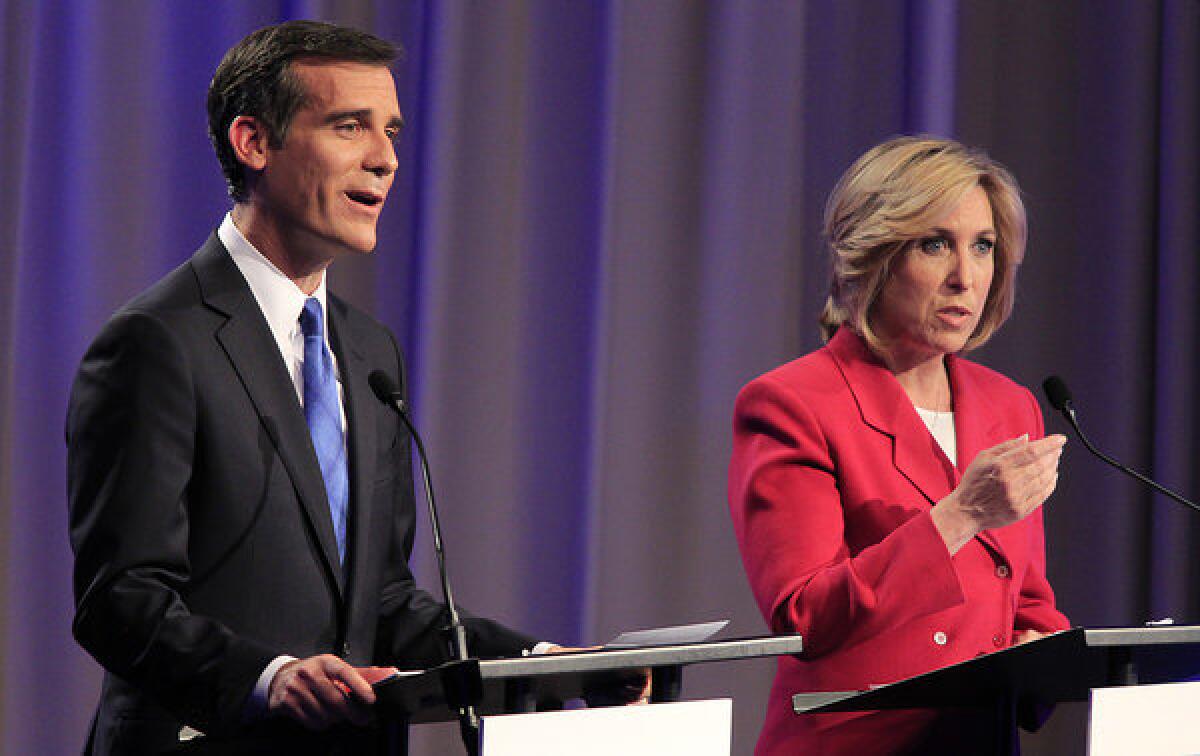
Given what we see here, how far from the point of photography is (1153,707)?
2.03 meters

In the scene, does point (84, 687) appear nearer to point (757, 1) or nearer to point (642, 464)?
point (642, 464)

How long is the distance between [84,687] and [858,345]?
6.23 ft

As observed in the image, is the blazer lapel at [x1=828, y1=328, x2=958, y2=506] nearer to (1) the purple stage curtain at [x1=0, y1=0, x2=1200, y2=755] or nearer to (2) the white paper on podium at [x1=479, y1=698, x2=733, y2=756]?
(2) the white paper on podium at [x1=479, y1=698, x2=733, y2=756]

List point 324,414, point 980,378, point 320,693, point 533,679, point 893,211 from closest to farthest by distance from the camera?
1. point 533,679
2. point 320,693
3. point 324,414
4. point 893,211
5. point 980,378

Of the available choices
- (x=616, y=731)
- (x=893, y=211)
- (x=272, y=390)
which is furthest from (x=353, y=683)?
(x=893, y=211)

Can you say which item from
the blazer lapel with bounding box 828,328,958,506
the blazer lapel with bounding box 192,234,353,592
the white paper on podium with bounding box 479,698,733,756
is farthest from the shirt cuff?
the blazer lapel with bounding box 828,328,958,506

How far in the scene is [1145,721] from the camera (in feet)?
6.63

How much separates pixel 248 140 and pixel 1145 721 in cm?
149

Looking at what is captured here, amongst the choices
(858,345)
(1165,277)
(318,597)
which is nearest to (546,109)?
(858,345)

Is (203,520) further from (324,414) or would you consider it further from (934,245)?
(934,245)

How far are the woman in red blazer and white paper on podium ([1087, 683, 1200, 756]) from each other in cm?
23

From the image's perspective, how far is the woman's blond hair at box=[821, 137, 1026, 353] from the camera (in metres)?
2.68

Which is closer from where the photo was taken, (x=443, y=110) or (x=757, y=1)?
(x=443, y=110)

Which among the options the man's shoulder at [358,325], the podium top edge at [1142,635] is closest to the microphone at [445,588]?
the man's shoulder at [358,325]
